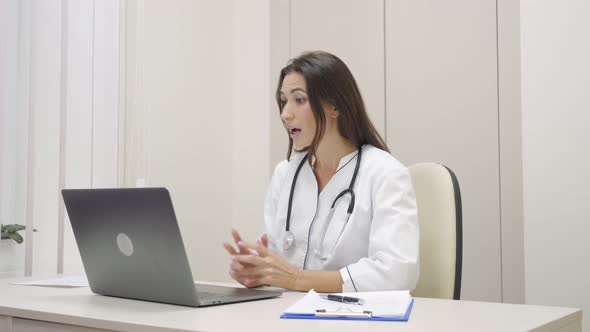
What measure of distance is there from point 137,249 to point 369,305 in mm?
460

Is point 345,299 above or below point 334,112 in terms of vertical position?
below

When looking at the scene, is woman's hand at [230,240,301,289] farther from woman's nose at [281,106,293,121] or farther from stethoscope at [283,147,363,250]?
woman's nose at [281,106,293,121]

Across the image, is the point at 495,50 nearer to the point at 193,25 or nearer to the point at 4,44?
the point at 193,25

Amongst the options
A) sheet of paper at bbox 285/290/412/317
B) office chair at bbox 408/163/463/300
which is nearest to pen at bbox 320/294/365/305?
sheet of paper at bbox 285/290/412/317

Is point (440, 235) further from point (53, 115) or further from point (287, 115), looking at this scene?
point (53, 115)

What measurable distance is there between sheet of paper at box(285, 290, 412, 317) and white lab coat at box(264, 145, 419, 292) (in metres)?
0.23

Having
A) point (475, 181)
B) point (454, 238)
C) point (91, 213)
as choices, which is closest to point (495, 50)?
point (475, 181)

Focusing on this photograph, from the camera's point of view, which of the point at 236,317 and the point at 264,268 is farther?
the point at 264,268

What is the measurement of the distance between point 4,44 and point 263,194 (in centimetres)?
146

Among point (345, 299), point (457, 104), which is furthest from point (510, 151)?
point (345, 299)

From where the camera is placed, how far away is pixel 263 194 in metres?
3.31

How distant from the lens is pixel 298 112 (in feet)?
5.98

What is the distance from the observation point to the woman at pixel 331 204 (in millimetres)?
1504

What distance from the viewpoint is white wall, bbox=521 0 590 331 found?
243cm
